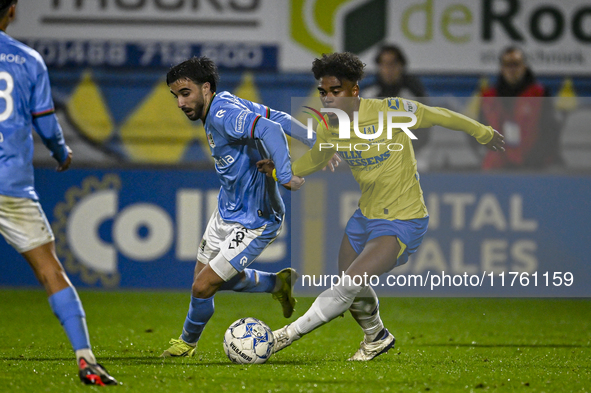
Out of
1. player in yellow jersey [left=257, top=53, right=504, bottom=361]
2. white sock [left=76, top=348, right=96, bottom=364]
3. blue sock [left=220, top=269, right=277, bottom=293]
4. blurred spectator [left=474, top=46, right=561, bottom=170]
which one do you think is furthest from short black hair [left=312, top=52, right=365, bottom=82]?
blurred spectator [left=474, top=46, right=561, bottom=170]

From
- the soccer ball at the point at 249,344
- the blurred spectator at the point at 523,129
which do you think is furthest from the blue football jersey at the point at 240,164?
the blurred spectator at the point at 523,129

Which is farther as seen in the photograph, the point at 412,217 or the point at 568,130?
the point at 568,130

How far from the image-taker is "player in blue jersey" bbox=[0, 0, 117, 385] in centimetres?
355

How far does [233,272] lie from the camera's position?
15.3ft

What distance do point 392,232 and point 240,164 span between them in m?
1.01

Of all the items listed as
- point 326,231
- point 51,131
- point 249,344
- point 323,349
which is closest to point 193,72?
point 51,131

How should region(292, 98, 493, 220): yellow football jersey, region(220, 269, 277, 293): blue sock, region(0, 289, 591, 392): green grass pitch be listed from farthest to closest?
region(220, 269, 277, 293): blue sock
region(292, 98, 493, 220): yellow football jersey
region(0, 289, 591, 392): green grass pitch

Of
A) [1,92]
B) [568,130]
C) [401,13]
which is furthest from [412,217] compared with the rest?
[401,13]

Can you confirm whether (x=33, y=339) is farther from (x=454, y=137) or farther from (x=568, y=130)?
(x=568, y=130)

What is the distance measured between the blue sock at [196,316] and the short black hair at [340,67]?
1550 mm

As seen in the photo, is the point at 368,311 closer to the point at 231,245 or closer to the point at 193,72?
the point at 231,245

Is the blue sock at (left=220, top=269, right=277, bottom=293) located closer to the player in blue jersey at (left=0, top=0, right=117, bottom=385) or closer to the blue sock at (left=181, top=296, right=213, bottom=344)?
the blue sock at (left=181, top=296, right=213, bottom=344)

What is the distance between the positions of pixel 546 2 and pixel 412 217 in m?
7.45

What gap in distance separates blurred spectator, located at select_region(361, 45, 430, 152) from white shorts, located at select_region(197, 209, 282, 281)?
13.8 feet
